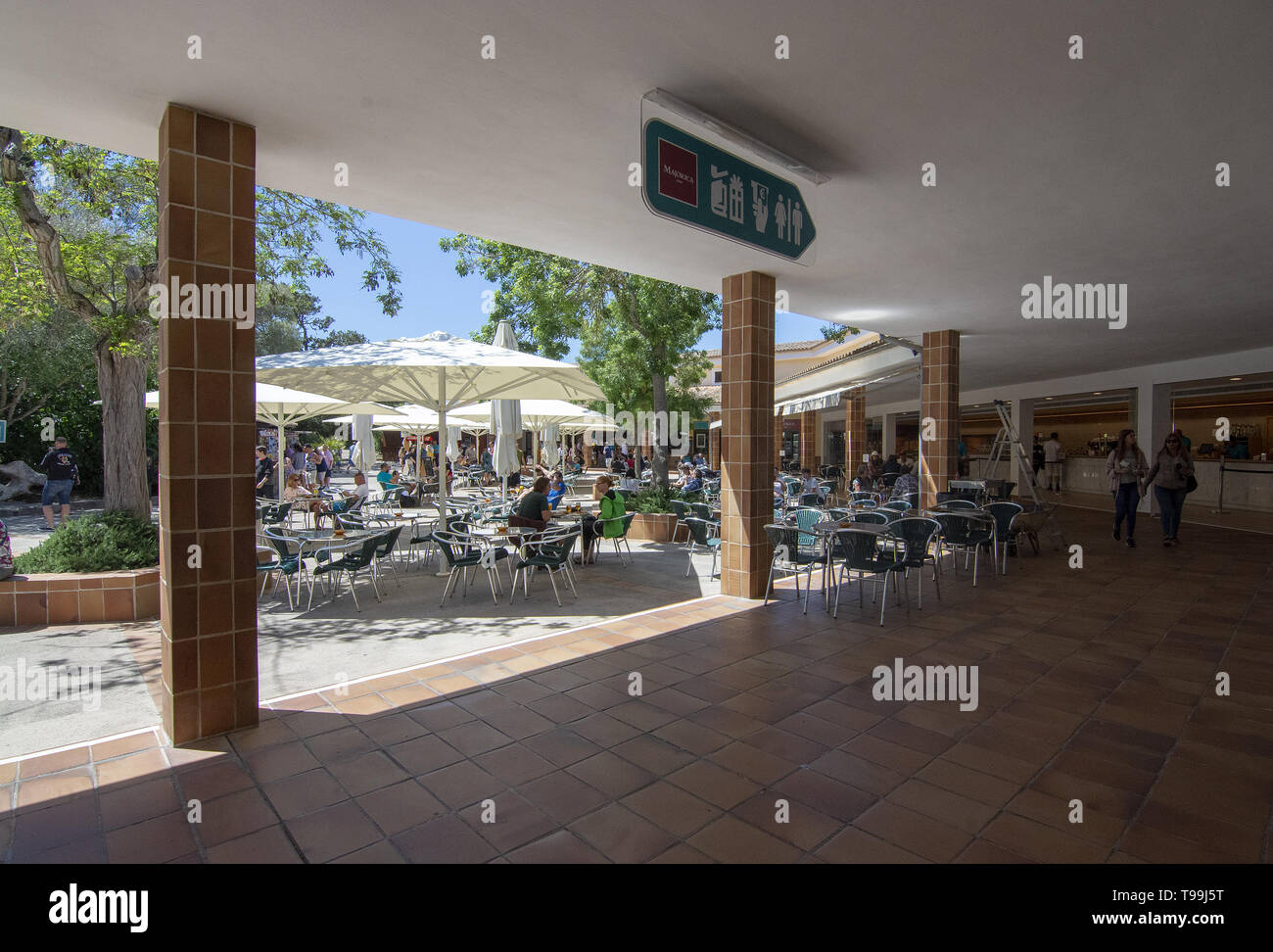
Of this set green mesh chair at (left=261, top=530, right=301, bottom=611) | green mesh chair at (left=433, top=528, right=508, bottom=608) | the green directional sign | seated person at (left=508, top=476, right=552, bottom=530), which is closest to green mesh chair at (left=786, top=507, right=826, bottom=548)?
seated person at (left=508, top=476, right=552, bottom=530)

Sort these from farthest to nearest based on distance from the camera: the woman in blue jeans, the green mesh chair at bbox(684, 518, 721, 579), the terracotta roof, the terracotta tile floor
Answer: the terracotta roof → the woman in blue jeans → the green mesh chair at bbox(684, 518, 721, 579) → the terracotta tile floor

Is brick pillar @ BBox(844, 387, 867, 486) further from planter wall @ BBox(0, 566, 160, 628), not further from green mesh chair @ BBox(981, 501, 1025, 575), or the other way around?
planter wall @ BBox(0, 566, 160, 628)

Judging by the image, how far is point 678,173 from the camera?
113 inches

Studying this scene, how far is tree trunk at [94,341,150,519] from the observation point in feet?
20.3

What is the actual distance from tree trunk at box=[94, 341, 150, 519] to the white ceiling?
3450 mm

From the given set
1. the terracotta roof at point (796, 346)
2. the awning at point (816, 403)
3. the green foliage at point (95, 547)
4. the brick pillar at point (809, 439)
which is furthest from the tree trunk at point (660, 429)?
the terracotta roof at point (796, 346)

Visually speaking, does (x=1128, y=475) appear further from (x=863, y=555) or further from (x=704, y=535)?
(x=704, y=535)

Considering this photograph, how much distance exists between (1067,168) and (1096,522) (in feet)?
35.7

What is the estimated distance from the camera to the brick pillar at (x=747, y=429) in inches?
241

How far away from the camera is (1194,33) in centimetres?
256

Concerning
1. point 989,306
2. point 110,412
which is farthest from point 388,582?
point 989,306

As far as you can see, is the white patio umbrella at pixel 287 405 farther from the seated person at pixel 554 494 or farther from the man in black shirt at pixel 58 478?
the seated person at pixel 554 494

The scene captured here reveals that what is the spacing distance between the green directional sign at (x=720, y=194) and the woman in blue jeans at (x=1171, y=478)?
8165 mm
